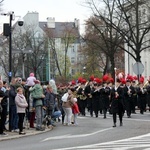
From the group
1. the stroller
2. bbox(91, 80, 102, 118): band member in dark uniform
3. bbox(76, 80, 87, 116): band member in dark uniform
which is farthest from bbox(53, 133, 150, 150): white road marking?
bbox(76, 80, 87, 116): band member in dark uniform

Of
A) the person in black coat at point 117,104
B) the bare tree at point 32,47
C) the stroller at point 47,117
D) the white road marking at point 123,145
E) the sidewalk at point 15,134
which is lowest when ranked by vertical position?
the white road marking at point 123,145

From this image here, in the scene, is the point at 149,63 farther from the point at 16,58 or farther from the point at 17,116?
the point at 17,116

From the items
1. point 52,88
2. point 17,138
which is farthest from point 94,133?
point 52,88

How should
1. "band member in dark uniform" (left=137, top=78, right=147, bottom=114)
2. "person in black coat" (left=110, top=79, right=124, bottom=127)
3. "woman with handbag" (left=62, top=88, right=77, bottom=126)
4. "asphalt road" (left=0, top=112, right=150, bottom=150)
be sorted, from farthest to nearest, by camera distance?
"band member in dark uniform" (left=137, top=78, right=147, bottom=114) → "woman with handbag" (left=62, top=88, right=77, bottom=126) → "person in black coat" (left=110, top=79, right=124, bottom=127) → "asphalt road" (left=0, top=112, right=150, bottom=150)

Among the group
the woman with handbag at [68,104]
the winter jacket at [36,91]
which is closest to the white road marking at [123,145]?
the winter jacket at [36,91]

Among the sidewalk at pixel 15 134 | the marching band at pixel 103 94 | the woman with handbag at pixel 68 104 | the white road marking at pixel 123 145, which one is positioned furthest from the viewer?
the marching band at pixel 103 94

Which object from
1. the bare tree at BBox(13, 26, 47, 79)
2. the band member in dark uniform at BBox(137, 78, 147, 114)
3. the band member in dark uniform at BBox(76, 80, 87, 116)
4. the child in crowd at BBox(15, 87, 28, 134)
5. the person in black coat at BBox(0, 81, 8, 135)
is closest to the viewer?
the person in black coat at BBox(0, 81, 8, 135)

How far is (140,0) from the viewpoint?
49.2 metres

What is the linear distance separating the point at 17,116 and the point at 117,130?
3.77 meters

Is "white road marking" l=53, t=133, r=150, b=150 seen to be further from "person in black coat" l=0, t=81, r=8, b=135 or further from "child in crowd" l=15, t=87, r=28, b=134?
"person in black coat" l=0, t=81, r=8, b=135

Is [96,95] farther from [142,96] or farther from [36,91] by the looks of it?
[36,91]

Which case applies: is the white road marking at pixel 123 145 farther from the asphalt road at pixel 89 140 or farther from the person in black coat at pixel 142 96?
the person in black coat at pixel 142 96

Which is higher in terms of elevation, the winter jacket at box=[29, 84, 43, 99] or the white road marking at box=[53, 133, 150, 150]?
the winter jacket at box=[29, 84, 43, 99]

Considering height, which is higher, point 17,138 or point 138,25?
point 138,25
